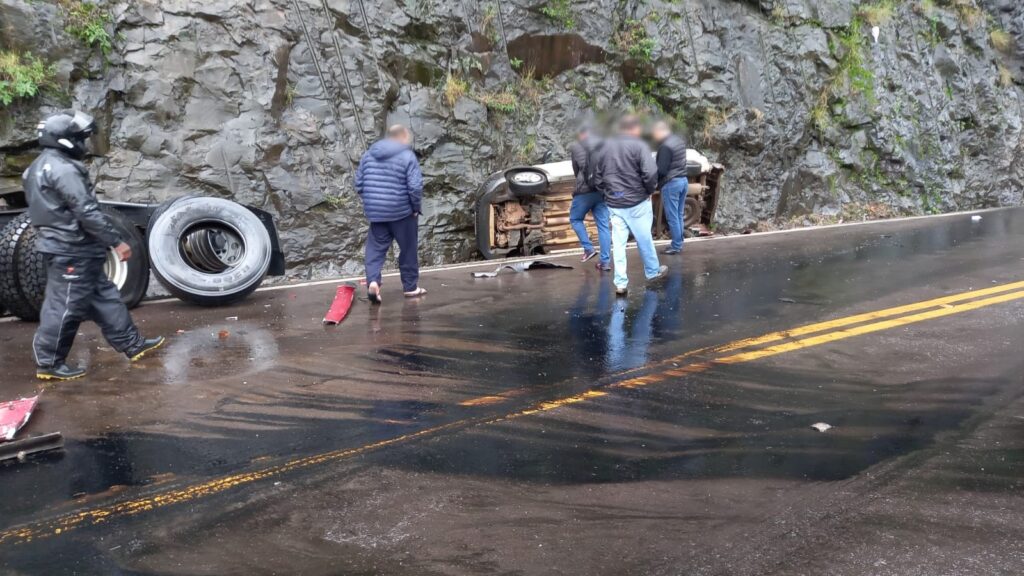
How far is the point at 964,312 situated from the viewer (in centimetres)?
798

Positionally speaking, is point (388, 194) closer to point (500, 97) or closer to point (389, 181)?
point (389, 181)

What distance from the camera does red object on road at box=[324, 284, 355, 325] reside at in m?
7.93

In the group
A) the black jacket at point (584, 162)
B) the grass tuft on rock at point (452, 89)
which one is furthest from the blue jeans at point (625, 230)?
the grass tuft on rock at point (452, 89)

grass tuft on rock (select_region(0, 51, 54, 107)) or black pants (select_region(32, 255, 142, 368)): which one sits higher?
grass tuft on rock (select_region(0, 51, 54, 107))

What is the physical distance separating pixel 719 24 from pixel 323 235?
10545 mm

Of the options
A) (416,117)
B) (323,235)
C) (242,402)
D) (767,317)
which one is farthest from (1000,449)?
(416,117)

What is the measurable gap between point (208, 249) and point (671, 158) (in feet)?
20.6

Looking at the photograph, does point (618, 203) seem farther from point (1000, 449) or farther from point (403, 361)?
point (1000, 449)

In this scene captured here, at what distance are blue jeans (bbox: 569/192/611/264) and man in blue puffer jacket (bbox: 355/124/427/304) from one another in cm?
282

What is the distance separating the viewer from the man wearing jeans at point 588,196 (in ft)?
35.0

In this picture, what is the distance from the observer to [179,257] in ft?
28.2

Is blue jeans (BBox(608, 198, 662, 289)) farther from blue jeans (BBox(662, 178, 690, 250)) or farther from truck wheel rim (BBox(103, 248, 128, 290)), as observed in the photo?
truck wheel rim (BBox(103, 248, 128, 290))

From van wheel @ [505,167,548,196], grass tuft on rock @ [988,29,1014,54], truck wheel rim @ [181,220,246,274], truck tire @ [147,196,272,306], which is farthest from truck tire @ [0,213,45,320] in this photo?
grass tuft on rock @ [988,29,1014,54]

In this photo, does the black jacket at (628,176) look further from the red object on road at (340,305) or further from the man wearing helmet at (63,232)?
the man wearing helmet at (63,232)
